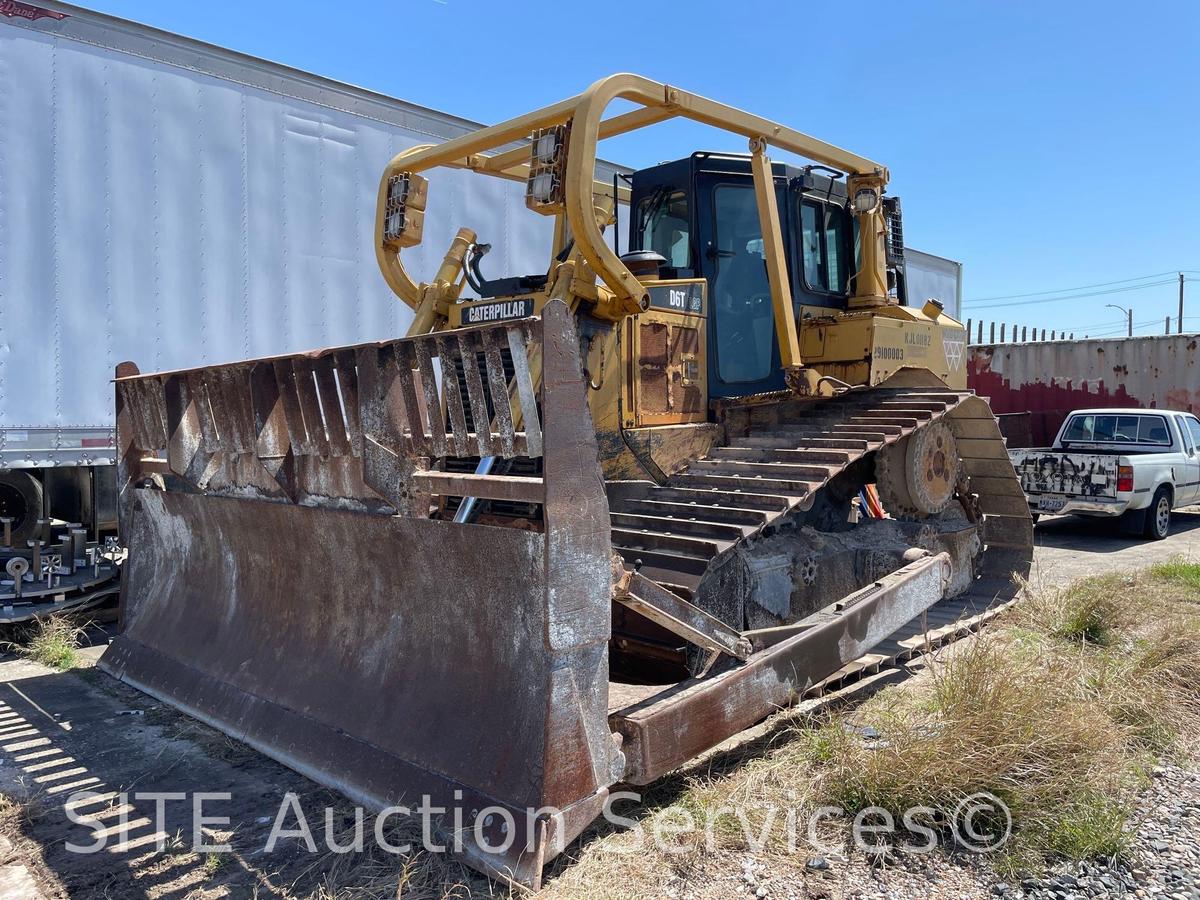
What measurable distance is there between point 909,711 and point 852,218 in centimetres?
372

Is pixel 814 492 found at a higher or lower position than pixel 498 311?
lower

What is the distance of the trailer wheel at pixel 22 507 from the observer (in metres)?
6.56

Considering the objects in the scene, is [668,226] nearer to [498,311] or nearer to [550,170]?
[498,311]

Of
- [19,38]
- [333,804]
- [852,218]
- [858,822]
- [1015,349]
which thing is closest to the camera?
[858,822]

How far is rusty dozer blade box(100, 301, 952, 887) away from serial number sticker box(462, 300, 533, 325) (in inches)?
47.9

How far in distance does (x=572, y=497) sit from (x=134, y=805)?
2234mm

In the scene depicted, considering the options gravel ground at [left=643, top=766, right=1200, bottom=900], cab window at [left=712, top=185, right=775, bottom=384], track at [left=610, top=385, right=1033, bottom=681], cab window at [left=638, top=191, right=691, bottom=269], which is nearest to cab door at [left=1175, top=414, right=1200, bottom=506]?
track at [left=610, top=385, right=1033, bottom=681]

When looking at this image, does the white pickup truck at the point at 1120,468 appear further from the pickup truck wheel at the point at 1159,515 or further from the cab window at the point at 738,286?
the cab window at the point at 738,286

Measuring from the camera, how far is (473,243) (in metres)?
6.21

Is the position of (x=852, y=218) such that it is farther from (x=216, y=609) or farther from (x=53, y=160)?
(x=53, y=160)

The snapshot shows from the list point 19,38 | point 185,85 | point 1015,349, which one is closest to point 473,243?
point 185,85

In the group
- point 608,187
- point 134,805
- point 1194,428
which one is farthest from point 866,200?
point 1194,428

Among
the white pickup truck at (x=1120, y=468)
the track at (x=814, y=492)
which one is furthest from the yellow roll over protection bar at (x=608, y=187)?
the white pickup truck at (x=1120, y=468)

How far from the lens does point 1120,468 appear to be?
1062cm
